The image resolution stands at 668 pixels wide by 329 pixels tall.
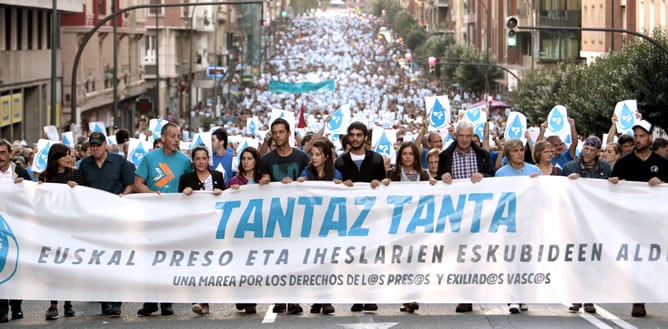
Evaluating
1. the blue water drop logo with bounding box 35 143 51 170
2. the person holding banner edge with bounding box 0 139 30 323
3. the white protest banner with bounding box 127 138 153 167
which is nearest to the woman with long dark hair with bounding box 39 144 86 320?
the person holding banner edge with bounding box 0 139 30 323

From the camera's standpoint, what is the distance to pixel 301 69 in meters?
135

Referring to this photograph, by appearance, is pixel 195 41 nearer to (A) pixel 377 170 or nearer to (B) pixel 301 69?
(B) pixel 301 69

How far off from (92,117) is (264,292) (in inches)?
1797

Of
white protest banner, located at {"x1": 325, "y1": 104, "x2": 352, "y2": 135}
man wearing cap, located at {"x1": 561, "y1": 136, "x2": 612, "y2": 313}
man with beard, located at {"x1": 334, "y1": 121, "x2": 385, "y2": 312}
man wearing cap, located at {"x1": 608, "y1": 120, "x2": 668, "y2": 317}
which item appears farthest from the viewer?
white protest banner, located at {"x1": 325, "y1": 104, "x2": 352, "y2": 135}

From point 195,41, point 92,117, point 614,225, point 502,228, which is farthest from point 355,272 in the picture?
point 195,41

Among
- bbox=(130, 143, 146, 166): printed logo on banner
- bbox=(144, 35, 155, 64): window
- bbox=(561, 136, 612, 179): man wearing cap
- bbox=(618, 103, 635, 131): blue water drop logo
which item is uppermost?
bbox=(144, 35, 155, 64): window

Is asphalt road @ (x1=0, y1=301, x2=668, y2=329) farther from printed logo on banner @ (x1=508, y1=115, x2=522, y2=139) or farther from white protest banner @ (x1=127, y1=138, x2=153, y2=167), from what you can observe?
printed logo on banner @ (x1=508, y1=115, x2=522, y2=139)

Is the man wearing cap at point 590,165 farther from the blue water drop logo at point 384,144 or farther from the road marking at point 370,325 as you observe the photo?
the blue water drop logo at point 384,144

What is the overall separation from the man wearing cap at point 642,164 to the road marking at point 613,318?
113 centimetres

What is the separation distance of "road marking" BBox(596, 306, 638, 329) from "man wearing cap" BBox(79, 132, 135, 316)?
4.10 meters

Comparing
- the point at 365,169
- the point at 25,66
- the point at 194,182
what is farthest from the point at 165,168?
the point at 25,66

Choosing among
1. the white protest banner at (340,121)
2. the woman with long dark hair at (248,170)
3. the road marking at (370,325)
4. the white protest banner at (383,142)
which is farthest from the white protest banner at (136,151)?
the road marking at (370,325)

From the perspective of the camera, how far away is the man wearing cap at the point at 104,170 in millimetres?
13516

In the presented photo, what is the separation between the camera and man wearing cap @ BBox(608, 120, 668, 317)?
1334cm
